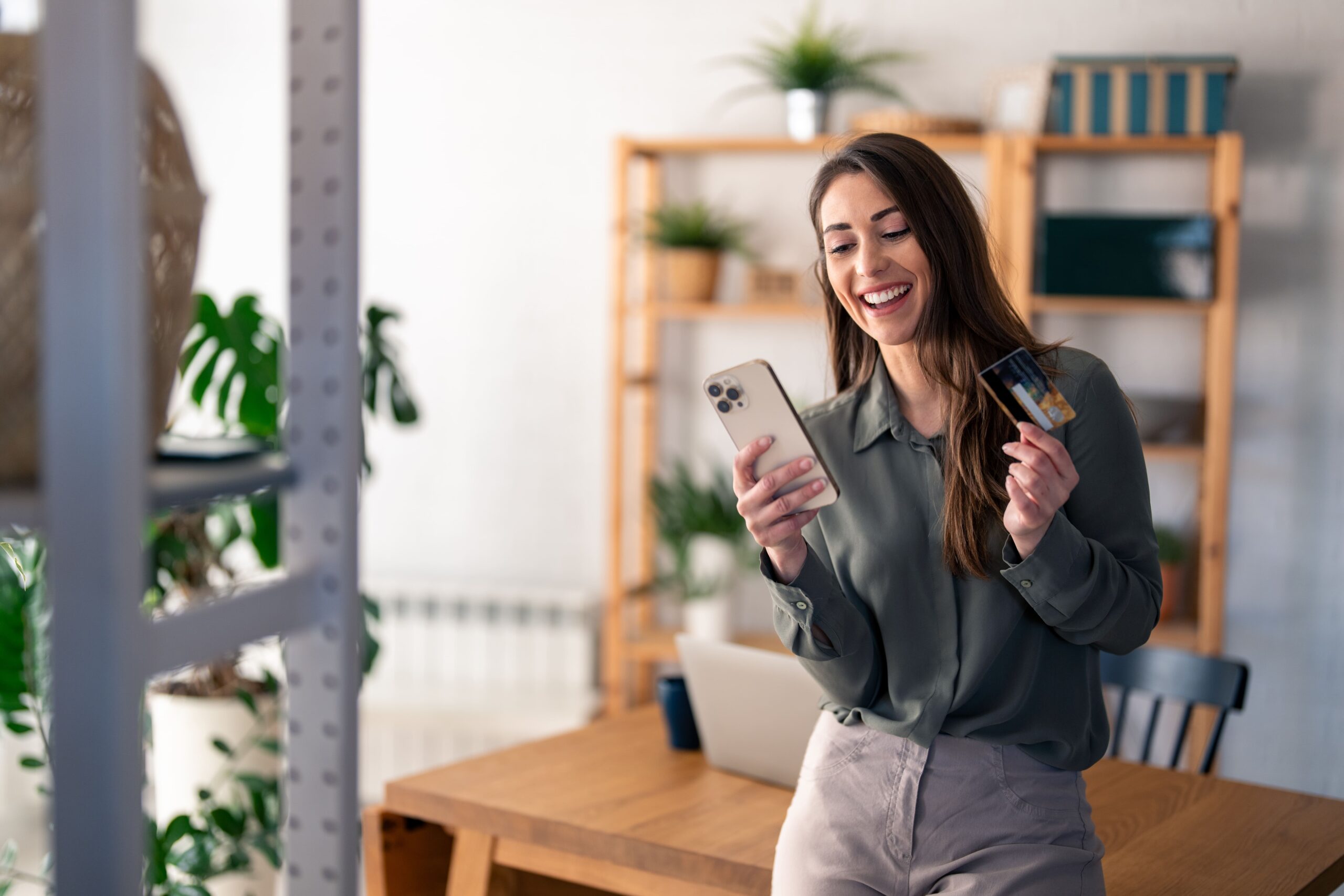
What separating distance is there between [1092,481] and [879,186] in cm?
40

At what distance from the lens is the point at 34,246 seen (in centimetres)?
65

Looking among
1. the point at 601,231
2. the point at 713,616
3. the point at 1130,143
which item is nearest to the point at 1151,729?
the point at 713,616

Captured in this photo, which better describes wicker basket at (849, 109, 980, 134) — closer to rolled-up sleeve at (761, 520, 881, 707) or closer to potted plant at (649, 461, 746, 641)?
potted plant at (649, 461, 746, 641)

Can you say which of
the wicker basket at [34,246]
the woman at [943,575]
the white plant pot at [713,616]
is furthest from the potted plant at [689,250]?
the wicker basket at [34,246]

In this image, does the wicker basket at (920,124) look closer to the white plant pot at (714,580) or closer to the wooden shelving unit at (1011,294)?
the wooden shelving unit at (1011,294)

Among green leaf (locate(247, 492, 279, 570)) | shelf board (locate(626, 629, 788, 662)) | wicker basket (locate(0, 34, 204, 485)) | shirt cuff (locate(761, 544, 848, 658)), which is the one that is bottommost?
shelf board (locate(626, 629, 788, 662))

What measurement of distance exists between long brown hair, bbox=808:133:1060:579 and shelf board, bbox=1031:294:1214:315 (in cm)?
175

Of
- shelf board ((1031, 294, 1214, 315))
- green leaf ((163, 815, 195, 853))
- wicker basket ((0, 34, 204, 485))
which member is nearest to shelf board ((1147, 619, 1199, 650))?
shelf board ((1031, 294, 1214, 315))

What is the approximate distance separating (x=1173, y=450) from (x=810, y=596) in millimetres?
2045

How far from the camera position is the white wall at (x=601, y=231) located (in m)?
3.25

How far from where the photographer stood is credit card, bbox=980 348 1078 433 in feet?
4.14

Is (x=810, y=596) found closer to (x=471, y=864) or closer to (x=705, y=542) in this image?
(x=471, y=864)

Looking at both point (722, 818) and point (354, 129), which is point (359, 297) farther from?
point (722, 818)

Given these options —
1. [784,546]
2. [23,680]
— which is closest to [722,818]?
[784,546]
